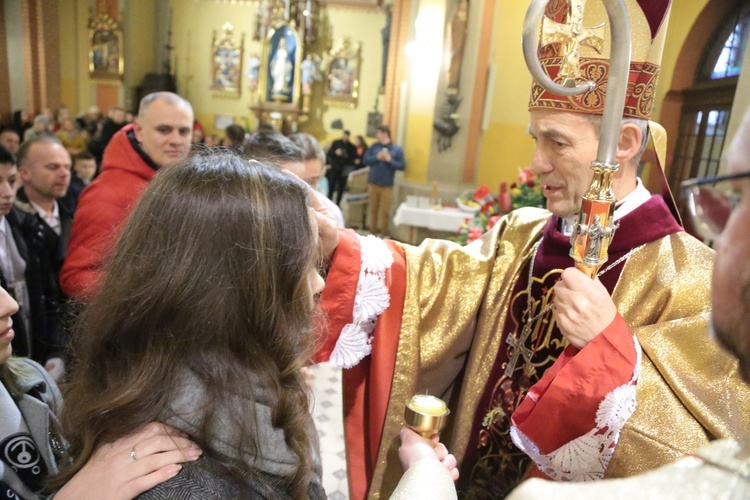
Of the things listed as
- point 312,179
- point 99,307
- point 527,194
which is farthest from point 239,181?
point 527,194

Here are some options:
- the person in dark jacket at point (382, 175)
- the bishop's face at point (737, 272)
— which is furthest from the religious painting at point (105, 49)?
the bishop's face at point (737, 272)

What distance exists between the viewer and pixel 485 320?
1.69m

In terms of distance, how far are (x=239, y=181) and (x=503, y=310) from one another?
1022mm

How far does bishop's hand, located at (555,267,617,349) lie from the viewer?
3.92ft

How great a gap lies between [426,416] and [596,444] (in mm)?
430

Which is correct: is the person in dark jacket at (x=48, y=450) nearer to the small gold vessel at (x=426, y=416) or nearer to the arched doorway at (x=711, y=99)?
the small gold vessel at (x=426, y=416)

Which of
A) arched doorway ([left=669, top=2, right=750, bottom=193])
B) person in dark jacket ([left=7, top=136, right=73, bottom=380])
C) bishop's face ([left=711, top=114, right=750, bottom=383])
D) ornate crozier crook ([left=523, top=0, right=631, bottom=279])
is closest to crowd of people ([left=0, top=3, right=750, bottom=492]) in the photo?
bishop's face ([left=711, top=114, right=750, bottom=383])

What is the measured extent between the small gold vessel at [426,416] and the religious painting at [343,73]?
13.0 meters

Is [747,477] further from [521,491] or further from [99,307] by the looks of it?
[99,307]

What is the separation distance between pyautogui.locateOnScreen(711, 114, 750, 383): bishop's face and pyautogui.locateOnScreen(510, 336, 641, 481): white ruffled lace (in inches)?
25.9

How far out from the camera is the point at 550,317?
5.24 feet

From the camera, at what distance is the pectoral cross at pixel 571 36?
3.90 ft

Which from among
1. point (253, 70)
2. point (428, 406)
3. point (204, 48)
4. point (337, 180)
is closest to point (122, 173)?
point (428, 406)

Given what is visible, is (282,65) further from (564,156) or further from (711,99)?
(564,156)
